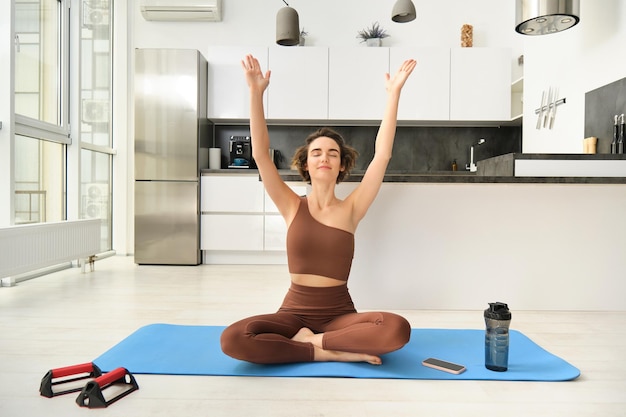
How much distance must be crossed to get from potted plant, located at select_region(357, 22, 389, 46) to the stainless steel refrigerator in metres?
1.80

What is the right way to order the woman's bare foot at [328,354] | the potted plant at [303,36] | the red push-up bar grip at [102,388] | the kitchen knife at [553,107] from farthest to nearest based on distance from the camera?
1. the potted plant at [303,36]
2. the kitchen knife at [553,107]
3. the woman's bare foot at [328,354]
4. the red push-up bar grip at [102,388]

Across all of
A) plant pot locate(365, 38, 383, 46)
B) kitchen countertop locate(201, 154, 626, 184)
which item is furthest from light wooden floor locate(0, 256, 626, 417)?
plant pot locate(365, 38, 383, 46)

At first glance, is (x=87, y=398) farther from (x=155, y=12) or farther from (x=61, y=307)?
(x=155, y=12)

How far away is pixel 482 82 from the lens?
5262 mm

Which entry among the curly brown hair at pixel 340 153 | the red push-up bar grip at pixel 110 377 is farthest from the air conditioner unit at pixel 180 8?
the red push-up bar grip at pixel 110 377

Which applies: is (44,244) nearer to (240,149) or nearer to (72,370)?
(240,149)

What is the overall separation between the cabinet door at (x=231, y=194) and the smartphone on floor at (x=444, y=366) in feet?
11.1

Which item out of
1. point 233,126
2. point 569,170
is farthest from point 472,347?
point 233,126

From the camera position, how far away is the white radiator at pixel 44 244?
3348 mm

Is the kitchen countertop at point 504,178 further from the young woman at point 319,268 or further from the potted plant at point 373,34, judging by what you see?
the potted plant at point 373,34

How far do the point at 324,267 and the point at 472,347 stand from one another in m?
0.78

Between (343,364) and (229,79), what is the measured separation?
403 cm

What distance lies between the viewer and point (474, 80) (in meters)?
5.26

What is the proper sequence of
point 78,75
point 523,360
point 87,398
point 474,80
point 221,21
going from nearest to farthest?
point 87,398 → point 523,360 → point 78,75 → point 474,80 → point 221,21
